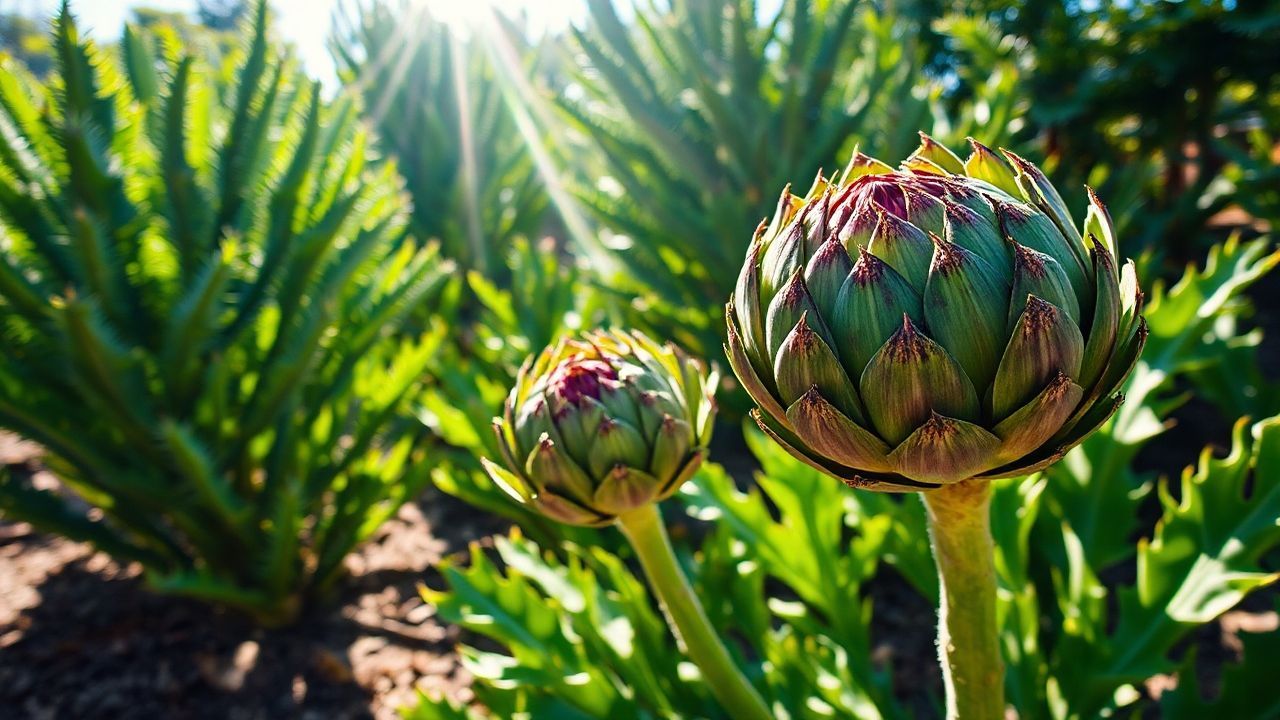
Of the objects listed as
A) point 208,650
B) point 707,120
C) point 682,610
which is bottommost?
point 208,650

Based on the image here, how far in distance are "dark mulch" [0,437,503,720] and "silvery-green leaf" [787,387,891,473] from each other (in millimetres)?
1447

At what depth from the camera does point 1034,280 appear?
557 mm

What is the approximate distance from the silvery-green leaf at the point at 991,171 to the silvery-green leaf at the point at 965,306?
0.15 meters

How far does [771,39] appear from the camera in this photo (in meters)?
2.77

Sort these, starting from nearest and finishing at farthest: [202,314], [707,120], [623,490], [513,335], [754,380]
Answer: [754,380] → [623,490] → [202,314] → [513,335] → [707,120]

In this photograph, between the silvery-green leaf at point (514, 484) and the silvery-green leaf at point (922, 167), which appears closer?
the silvery-green leaf at point (922, 167)

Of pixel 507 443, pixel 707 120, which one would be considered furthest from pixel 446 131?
pixel 507 443

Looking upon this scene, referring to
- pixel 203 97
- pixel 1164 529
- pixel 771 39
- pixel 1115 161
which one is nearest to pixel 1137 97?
pixel 1115 161

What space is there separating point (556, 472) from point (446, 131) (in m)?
3.42

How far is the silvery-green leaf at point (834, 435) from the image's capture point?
582 millimetres

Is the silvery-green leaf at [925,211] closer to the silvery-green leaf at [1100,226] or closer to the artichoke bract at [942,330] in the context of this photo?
the artichoke bract at [942,330]

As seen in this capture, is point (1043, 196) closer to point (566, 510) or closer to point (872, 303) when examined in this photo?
point (872, 303)

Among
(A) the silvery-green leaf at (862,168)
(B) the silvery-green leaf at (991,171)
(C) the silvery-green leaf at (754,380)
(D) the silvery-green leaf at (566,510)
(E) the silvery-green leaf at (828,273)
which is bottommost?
(D) the silvery-green leaf at (566,510)

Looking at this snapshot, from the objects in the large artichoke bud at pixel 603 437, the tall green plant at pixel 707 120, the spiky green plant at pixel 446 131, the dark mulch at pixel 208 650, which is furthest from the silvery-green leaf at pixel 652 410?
the spiky green plant at pixel 446 131
